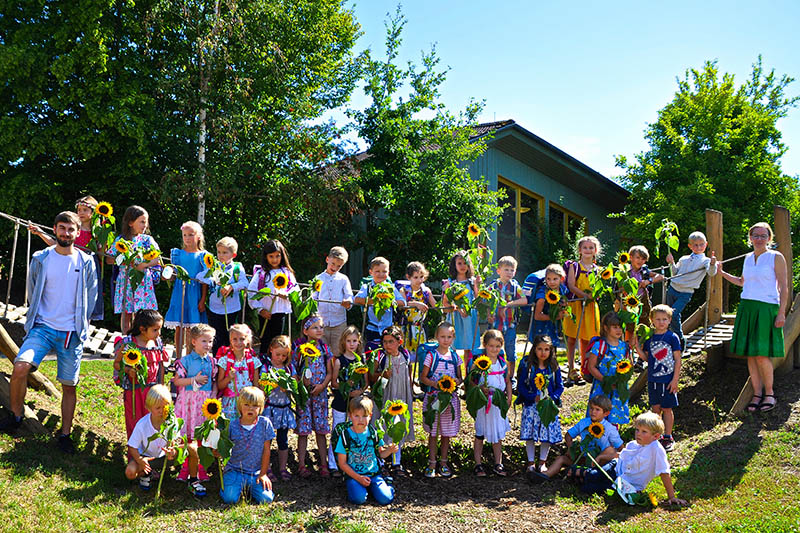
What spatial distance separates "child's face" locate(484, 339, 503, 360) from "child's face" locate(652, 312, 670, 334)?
1.45 m

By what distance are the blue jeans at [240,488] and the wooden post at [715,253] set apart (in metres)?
4.88

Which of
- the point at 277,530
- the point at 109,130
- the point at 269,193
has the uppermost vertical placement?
the point at 109,130

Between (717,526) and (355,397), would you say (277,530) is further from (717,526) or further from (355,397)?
(717,526)

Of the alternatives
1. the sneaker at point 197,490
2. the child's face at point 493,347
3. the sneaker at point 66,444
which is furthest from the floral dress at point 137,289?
the child's face at point 493,347

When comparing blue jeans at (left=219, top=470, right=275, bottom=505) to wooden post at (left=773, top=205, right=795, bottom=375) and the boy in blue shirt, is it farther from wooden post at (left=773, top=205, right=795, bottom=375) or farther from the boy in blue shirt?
wooden post at (left=773, top=205, right=795, bottom=375)

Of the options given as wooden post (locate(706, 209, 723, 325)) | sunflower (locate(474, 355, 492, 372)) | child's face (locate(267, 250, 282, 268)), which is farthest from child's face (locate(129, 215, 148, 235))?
wooden post (locate(706, 209, 723, 325))

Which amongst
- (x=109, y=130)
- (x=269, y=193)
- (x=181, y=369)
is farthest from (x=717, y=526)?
(x=109, y=130)

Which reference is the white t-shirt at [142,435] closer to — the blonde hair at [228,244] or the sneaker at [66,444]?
the sneaker at [66,444]

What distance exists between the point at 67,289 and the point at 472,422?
13.3ft

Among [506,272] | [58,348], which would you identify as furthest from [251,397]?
[506,272]

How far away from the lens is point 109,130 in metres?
11.6

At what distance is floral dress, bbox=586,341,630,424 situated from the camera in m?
5.35

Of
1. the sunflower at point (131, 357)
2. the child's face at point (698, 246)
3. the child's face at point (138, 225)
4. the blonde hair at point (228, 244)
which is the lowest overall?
the sunflower at point (131, 357)

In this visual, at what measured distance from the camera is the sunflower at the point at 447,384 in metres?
4.95
